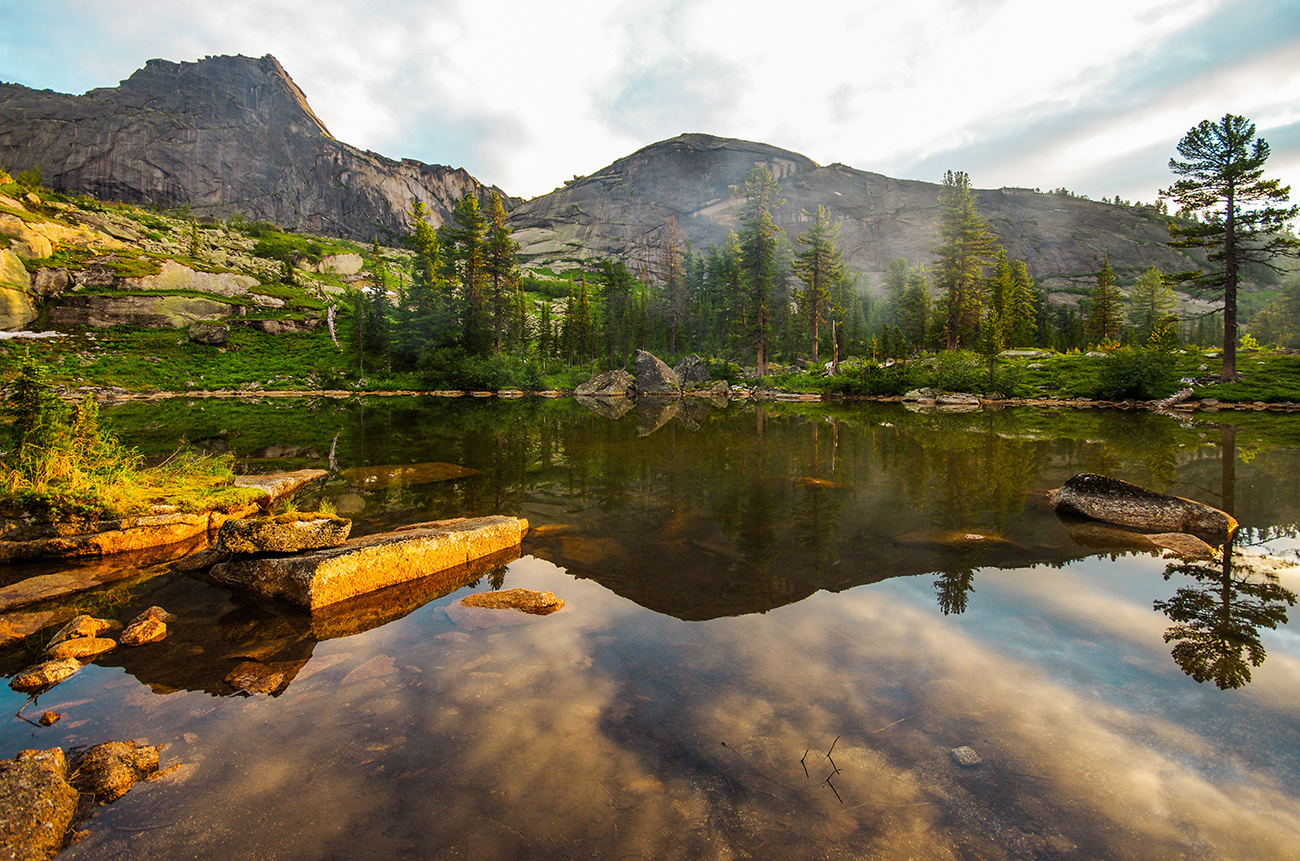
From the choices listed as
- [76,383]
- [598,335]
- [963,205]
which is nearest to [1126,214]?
[963,205]

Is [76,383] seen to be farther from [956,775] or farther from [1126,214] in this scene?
[1126,214]

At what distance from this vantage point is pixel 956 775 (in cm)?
348

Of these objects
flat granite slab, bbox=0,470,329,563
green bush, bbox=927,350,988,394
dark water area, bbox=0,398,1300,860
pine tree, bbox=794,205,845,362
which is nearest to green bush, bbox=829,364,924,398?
green bush, bbox=927,350,988,394

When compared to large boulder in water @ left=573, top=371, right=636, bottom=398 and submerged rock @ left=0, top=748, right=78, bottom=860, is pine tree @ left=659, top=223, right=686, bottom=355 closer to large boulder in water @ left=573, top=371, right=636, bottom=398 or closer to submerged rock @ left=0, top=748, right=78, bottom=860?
large boulder in water @ left=573, top=371, right=636, bottom=398

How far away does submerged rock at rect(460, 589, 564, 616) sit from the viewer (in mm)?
6250

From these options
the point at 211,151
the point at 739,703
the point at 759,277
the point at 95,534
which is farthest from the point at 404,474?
the point at 211,151

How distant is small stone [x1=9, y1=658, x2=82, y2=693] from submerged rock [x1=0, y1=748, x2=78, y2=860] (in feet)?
5.25

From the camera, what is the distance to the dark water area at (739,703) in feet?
9.99

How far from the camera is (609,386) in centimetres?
6234

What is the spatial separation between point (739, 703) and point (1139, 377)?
46.3 m

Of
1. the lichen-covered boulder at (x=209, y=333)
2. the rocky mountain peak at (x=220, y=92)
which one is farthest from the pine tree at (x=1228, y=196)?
the rocky mountain peak at (x=220, y=92)

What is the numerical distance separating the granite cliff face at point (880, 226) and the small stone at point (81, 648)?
5814 inches

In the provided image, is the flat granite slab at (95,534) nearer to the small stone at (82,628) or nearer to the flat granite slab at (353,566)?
the flat granite slab at (353,566)

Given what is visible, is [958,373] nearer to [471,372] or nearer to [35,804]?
[471,372]
